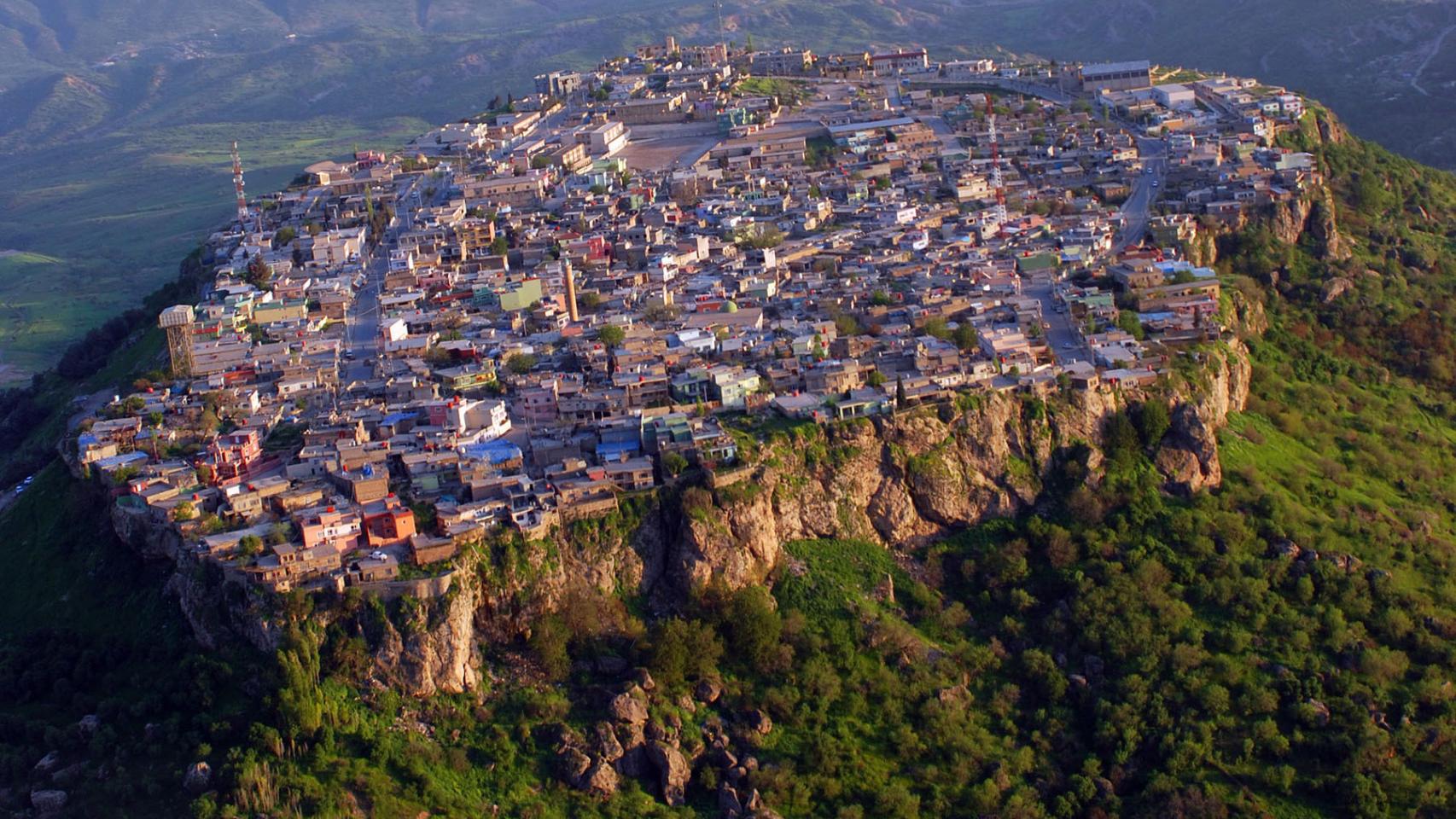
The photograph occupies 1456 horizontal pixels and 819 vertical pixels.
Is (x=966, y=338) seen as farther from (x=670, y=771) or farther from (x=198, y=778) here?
(x=198, y=778)

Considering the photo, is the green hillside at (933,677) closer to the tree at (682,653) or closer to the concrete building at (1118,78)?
the tree at (682,653)

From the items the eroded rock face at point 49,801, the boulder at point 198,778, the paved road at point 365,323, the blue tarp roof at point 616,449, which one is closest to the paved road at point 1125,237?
the blue tarp roof at point 616,449

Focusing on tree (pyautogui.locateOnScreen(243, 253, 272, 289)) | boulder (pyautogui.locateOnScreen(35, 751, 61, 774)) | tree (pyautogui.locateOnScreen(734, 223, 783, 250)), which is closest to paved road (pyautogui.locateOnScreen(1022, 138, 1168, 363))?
tree (pyautogui.locateOnScreen(734, 223, 783, 250))

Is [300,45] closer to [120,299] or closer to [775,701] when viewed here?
[120,299]

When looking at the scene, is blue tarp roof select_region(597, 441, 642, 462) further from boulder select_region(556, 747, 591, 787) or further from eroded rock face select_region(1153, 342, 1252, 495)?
eroded rock face select_region(1153, 342, 1252, 495)

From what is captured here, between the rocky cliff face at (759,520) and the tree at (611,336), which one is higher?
the tree at (611,336)

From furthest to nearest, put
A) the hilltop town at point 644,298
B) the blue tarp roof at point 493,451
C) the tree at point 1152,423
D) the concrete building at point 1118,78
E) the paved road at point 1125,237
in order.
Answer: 1. the concrete building at point 1118,78
2. the paved road at point 1125,237
3. the tree at point 1152,423
4. the blue tarp roof at point 493,451
5. the hilltop town at point 644,298

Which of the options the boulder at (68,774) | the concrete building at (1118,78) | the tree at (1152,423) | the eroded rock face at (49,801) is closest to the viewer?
the eroded rock face at (49,801)
